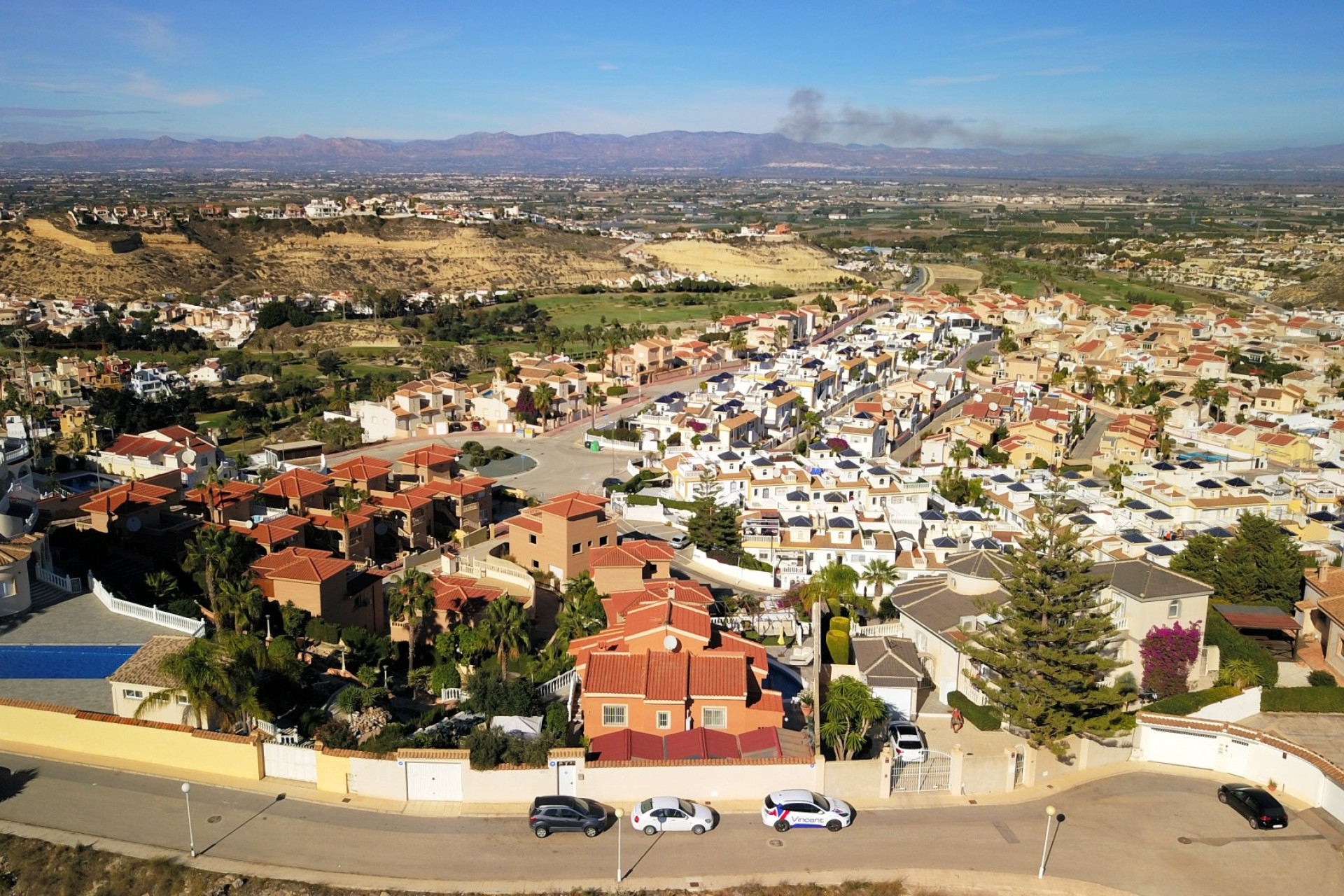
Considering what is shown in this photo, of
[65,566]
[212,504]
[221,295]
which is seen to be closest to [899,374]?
[212,504]

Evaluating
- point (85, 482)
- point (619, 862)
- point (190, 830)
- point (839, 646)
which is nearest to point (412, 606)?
point (190, 830)

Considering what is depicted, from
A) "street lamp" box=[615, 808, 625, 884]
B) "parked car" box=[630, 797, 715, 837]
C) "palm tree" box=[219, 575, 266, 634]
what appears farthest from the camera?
"palm tree" box=[219, 575, 266, 634]

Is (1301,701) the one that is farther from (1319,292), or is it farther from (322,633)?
(1319,292)

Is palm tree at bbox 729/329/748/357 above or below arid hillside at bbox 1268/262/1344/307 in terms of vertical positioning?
below

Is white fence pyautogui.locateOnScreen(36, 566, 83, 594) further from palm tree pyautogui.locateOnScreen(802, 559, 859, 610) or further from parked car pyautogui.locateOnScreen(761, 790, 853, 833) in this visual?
palm tree pyautogui.locateOnScreen(802, 559, 859, 610)

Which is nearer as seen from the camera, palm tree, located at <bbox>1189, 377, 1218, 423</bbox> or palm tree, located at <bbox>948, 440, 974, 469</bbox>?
palm tree, located at <bbox>948, 440, 974, 469</bbox>

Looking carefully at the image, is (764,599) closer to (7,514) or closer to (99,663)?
(99,663)

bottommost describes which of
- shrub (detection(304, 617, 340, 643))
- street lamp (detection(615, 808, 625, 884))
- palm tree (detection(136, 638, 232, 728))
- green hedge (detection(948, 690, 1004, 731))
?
shrub (detection(304, 617, 340, 643))

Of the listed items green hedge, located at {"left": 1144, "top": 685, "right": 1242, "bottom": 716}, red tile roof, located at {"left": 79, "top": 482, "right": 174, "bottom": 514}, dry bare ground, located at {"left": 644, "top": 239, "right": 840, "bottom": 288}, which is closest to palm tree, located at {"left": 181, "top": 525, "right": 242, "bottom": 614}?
red tile roof, located at {"left": 79, "top": 482, "right": 174, "bottom": 514}
